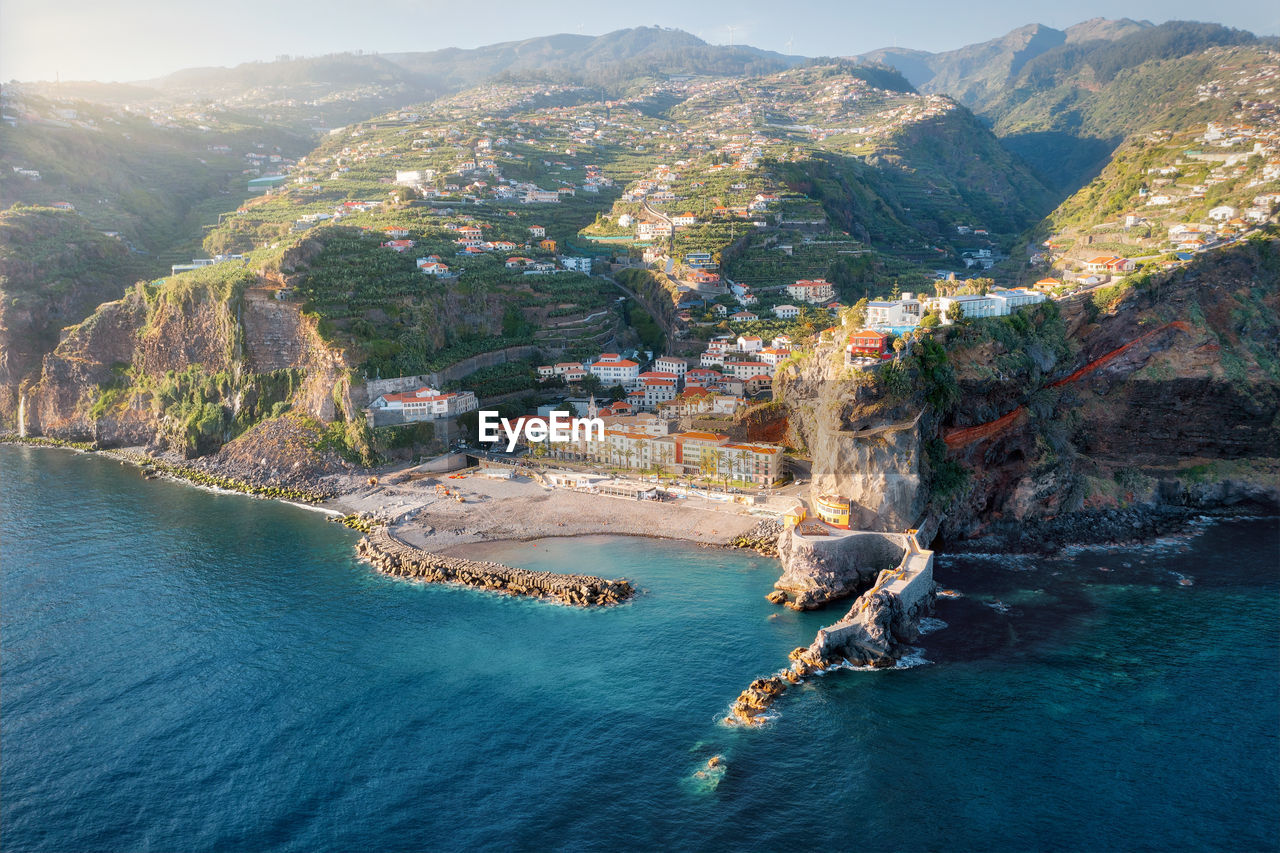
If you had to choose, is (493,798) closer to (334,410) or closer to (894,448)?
(894,448)

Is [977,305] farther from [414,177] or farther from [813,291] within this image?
[414,177]

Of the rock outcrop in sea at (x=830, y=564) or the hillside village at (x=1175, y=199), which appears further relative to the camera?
the hillside village at (x=1175, y=199)

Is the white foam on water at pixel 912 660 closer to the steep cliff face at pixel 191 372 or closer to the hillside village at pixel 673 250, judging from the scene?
the hillside village at pixel 673 250

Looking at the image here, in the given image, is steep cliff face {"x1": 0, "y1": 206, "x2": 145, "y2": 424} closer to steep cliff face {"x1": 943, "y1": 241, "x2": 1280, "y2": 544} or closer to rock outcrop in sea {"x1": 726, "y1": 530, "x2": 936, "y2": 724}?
rock outcrop in sea {"x1": 726, "y1": 530, "x2": 936, "y2": 724}

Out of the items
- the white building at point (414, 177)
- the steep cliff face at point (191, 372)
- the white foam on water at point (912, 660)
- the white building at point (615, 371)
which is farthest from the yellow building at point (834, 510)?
the white building at point (414, 177)

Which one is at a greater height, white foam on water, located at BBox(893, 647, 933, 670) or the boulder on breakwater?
the boulder on breakwater

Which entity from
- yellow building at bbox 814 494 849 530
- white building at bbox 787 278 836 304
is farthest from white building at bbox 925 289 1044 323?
white building at bbox 787 278 836 304
